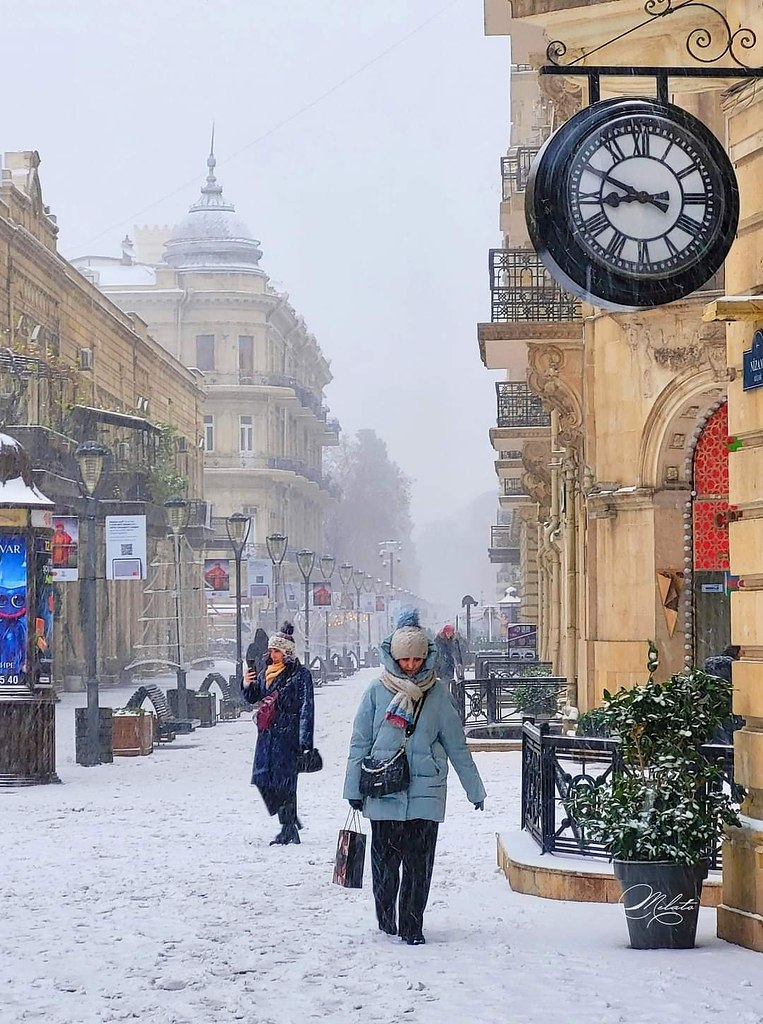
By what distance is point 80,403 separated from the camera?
45.2 metres

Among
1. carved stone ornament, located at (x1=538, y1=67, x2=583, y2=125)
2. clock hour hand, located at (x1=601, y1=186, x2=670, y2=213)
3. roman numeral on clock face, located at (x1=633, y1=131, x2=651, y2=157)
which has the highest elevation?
carved stone ornament, located at (x1=538, y1=67, x2=583, y2=125)

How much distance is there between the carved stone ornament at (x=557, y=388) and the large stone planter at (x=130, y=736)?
614cm

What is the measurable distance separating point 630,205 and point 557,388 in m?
14.4

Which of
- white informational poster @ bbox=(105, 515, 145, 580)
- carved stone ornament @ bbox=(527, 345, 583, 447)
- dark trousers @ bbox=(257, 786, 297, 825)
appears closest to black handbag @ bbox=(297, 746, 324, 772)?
dark trousers @ bbox=(257, 786, 297, 825)

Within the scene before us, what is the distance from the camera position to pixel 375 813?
8.99 meters

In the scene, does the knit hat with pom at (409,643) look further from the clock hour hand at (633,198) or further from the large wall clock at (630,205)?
the clock hour hand at (633,198)

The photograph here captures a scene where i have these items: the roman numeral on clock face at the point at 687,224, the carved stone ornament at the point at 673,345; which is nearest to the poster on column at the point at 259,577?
the carved stone ornament at the point at 673,345

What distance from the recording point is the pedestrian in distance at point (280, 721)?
43.8 ft

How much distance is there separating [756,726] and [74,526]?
17.2 m

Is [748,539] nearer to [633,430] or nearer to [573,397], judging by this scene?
[633,430]

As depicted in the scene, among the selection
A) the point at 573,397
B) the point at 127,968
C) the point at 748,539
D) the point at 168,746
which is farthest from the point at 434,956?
the point at 168,746

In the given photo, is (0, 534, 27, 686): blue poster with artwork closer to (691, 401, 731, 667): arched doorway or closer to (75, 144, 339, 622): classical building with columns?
(691, 401, 731, 667): arched doorway

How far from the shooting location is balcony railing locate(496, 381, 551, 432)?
33594mm

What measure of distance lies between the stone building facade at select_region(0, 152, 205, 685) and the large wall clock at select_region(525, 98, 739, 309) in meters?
29.4
